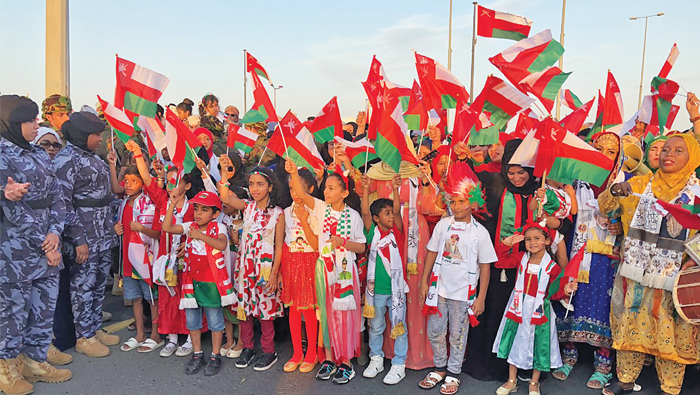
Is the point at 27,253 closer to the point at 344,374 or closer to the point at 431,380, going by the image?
the point at 344,374

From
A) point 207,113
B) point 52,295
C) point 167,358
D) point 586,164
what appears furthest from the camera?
point 207,113

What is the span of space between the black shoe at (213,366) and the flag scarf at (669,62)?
16.9ft

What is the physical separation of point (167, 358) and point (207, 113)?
4071 millimetres

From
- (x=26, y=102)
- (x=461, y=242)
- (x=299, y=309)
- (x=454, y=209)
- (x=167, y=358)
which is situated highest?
(x=26, y=102)

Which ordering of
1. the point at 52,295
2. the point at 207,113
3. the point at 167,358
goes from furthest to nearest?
the point at 207,113 < the point at 167,358 < the point at 52,295

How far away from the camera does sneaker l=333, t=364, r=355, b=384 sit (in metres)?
4.21

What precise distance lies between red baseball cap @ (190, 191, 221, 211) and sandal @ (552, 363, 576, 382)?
337 cm

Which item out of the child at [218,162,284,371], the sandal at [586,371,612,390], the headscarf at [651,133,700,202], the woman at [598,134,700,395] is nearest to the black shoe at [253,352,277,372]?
the child at [218,162,284,371]

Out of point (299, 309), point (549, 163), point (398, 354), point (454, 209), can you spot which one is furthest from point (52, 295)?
point (549, 163)

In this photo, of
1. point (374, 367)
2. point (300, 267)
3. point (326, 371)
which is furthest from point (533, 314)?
point (300, 267)

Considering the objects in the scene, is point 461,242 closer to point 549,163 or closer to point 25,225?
point 549,163

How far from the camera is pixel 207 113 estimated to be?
7.61 metres

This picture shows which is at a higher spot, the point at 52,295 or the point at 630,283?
the point at 630,283

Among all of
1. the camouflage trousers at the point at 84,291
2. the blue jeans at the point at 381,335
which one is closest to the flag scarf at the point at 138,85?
the camouflage trousers at the point at 84,291
